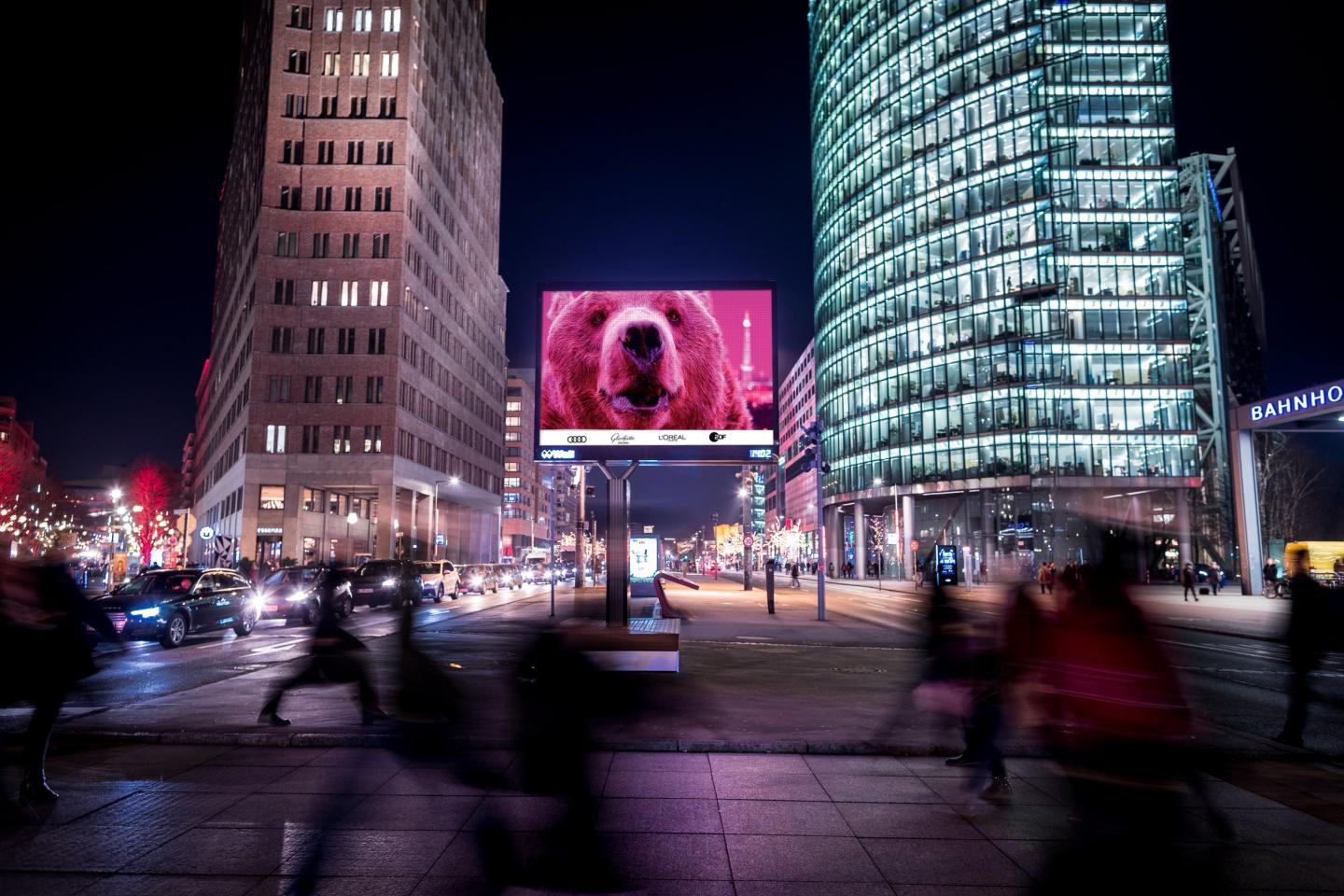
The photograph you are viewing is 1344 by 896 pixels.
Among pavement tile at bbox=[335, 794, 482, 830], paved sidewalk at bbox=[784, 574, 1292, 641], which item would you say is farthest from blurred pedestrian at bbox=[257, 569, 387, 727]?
paved sidewalk at bbox=[784, 574, 1292, 641]

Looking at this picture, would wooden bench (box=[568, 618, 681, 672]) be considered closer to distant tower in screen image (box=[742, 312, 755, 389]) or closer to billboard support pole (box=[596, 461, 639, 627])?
billboard support pole (box=[596, 461, 639, 627])

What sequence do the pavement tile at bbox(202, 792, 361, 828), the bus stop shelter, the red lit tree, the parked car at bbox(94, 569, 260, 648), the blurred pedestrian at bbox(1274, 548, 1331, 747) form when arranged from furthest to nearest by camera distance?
the red lit tree → the bus stop shelter → the parked car at bbox(94, 569, 260, 648) → the blurred pedestrian at bbox(1274, 548, 1331, 747) → the pavement tile at bbox(202, 792, 361, 828)

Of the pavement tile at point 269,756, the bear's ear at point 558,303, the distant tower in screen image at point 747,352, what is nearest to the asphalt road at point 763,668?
the pavement tile at point 269,756

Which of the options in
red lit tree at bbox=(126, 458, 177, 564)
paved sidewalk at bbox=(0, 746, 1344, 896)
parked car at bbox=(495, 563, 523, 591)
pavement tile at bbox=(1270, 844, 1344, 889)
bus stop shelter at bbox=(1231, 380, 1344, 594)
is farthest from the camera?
red lit tree at bbox=(126, 458, 177, 564)

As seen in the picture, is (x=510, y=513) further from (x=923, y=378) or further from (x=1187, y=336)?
(x=1187, y=336)

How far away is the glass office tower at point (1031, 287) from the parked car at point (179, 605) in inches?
2106

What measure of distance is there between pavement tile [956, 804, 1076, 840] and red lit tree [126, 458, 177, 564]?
92409 mm

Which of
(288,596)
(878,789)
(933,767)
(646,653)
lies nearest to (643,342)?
(646,653)

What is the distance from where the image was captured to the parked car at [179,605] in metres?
18.9

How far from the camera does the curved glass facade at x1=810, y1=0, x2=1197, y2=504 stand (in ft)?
224

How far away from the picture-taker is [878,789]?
6918mm

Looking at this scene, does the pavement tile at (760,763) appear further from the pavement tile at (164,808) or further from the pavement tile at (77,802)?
the pavement tile at (77,802)

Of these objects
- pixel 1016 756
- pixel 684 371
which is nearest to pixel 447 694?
pixel 1016 756

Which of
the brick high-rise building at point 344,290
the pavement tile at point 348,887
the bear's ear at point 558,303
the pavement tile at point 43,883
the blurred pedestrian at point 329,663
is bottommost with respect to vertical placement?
the pavement tile at point 348,887
